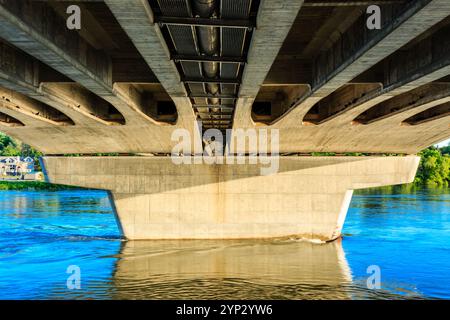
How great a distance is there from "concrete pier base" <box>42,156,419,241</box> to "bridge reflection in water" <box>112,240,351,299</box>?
35.6 inches

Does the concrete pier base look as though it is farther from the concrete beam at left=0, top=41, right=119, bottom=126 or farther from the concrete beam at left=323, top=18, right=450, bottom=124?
the concrete beam at left=323, top=18, right=450, bottom=124

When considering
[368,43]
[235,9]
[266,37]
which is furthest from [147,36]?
[368,43]

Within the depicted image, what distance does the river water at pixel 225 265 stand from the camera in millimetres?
18516

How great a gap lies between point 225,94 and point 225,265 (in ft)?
37.7

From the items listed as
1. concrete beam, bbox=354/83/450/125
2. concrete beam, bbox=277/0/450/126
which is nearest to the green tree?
concrete beam, bbox=354/83/450/125

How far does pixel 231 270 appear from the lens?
2231 cm

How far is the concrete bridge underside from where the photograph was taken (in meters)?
8.01

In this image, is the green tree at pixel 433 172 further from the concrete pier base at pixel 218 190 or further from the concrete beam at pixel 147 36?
the concrete beam at pixel 147 36

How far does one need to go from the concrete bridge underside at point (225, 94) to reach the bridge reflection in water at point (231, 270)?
3.60ft

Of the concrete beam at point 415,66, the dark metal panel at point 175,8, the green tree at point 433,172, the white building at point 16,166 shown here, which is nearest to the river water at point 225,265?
the concrete beam at point 415,66

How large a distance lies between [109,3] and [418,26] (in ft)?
16.5
